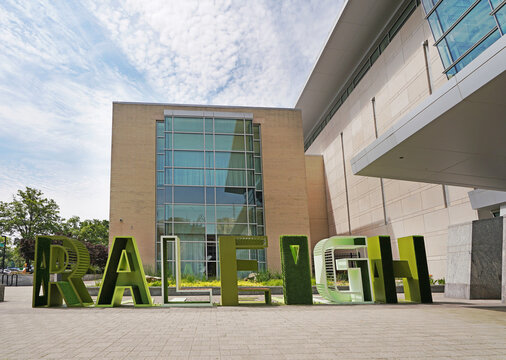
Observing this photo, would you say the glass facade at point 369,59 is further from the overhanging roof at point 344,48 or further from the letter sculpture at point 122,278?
the letter sculpture at point 122,278

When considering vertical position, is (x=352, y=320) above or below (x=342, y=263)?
below

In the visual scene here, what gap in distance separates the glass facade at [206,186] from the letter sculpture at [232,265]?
1369cm

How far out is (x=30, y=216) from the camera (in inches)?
2094

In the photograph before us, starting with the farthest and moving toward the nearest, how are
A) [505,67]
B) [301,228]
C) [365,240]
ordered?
[301,228] → [365,240] → [505,67]

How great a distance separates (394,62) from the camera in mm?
26172

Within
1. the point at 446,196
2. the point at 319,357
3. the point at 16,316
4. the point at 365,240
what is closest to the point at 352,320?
the point at 319,357

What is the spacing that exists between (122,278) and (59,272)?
204cm

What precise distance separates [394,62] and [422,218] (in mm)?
9622

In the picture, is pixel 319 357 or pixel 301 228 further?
pixel 301 228

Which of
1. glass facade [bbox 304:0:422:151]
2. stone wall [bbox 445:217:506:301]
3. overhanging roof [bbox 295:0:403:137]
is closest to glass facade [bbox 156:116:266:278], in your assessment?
overhanging roof [bbox 295:0:403:137]

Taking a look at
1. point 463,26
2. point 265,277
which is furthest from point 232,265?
point 265,277

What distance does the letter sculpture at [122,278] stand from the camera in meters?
13.5

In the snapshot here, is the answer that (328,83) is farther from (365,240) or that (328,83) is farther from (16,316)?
(16,316)

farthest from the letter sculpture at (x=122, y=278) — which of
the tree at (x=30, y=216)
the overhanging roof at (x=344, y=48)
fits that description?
the tree at (x=30, y=216)
